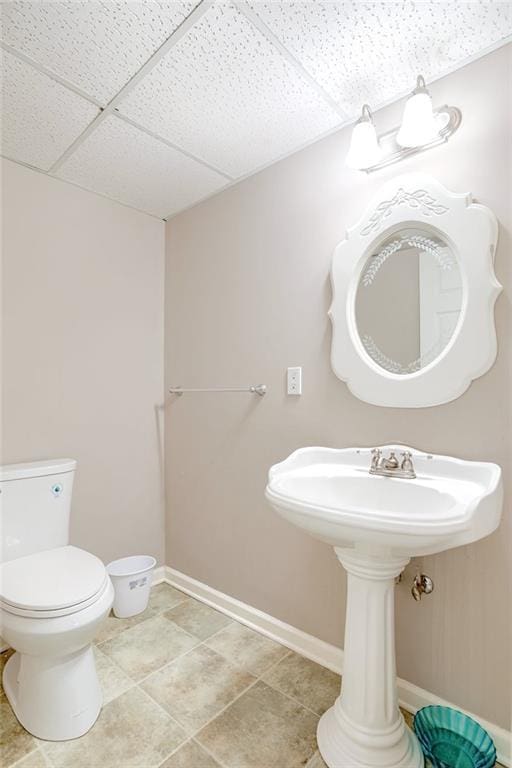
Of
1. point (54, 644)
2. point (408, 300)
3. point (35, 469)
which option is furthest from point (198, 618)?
point (408, 300)

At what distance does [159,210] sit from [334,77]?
125cm

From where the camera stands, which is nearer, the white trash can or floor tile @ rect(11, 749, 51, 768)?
floor tile @ rect(11, 749, 51, 768)

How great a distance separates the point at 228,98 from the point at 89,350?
51.3 inches

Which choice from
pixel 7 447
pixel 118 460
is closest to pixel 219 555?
pixel 118 460

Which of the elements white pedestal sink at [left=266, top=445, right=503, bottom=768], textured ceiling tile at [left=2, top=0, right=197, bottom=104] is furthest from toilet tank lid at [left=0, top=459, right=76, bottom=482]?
textured ceiling tile at [left=2, top=0, right=197, bottom=104]

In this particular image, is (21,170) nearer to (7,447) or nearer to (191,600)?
(7,447)

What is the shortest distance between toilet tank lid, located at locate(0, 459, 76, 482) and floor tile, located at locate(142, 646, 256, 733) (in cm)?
90

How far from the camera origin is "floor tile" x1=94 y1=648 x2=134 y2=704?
1.41m

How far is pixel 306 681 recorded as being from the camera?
4.77 feet

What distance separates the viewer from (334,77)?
51.0 inches

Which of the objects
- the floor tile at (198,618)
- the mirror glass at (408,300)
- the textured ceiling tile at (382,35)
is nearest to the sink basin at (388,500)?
the mirror glass at (408,300)

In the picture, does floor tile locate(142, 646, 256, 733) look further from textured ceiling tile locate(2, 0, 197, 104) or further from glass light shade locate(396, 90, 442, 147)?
textured ceiling tile locate(2, 0, 197, 104)

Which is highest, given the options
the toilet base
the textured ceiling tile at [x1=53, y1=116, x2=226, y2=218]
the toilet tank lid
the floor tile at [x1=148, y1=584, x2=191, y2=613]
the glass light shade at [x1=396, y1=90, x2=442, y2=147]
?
the textured ceiling tile at [x1=53, y1=116, x2=226, y2=218]

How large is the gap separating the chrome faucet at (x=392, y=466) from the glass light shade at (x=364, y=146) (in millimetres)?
1006
